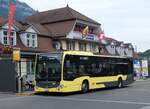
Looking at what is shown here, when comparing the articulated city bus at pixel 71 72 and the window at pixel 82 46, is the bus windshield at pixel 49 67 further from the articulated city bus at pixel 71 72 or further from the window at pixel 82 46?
the window at pixel 82 46

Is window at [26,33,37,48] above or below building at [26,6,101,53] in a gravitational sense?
below

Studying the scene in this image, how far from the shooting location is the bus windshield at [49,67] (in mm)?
25203

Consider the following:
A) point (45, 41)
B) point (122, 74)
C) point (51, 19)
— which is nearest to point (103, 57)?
point (122, 74)

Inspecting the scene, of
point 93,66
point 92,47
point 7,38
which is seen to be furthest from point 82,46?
point 93,66

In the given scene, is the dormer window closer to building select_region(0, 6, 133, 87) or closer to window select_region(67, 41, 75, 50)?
building select_region(0, 6, 133, 87)

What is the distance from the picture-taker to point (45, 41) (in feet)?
172

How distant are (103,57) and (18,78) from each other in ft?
23.5

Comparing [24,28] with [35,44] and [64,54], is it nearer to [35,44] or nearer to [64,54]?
[35,44]

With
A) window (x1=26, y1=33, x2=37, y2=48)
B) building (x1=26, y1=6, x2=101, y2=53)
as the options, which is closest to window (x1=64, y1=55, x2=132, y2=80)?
window (x1=26, y1=33, x2=37, y2=48)

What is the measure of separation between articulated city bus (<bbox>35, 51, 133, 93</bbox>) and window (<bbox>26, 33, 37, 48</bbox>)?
18.7 metres

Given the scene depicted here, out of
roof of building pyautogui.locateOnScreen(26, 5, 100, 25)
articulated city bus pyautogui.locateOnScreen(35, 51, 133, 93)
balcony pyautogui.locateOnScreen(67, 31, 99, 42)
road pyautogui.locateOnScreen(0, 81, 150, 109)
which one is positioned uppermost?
roof of building pyautogui.locateOnScreen(26, 5, 100, 25)

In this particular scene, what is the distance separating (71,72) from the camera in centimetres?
2584

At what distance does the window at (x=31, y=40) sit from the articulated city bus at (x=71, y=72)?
18664mm

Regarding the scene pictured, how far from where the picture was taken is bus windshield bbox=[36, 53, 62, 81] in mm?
25203
